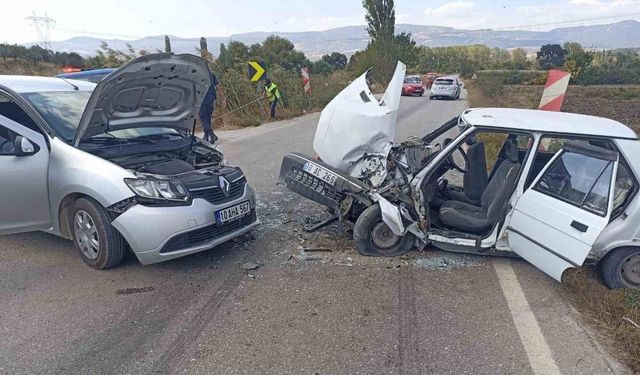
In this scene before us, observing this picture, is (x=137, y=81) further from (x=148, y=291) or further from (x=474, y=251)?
(x=474, y=251)

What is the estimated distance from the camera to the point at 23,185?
13.6 ft

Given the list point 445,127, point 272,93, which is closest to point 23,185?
point 445,127

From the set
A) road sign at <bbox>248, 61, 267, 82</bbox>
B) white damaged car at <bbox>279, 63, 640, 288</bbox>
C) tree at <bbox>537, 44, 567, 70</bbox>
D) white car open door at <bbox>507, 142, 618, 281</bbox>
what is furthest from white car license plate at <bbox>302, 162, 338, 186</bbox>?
tree at <bbox>537, 44, 567, 70</bbox>

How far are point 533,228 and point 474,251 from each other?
2.12 ft

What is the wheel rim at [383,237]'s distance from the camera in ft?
14.9

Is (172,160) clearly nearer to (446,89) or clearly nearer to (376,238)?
(376,238)

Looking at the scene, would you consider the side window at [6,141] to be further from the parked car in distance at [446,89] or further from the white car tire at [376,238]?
the parked car in distance at [446,89]

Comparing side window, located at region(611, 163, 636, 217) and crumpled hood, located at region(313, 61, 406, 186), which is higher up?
crumpled hood, located at region(313, 61, 406, 186)

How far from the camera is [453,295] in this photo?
3.83m

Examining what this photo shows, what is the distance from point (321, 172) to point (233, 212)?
1015 millimetres

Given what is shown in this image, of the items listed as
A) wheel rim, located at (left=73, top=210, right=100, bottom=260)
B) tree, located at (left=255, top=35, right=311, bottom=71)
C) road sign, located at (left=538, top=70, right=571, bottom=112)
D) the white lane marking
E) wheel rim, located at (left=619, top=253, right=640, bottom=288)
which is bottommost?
the white lane marking

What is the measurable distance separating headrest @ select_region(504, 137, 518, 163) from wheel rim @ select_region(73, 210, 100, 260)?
4.05 meters

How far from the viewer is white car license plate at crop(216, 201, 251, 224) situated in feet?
13.8

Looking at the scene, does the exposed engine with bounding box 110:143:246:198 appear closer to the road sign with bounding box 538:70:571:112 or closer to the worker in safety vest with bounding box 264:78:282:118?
the road sign with bounding box 538:70:571:112
